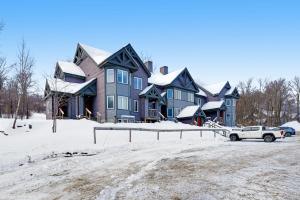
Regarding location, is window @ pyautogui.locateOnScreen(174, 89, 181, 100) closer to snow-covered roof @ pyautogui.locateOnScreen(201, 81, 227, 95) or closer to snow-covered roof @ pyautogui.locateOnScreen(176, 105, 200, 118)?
snow-covered roof @ pyautogui.locateOnScreen(176, 105, 200, 118)

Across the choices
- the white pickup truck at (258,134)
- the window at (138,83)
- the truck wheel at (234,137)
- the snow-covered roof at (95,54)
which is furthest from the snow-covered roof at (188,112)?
the white pickup truck at (258,134)

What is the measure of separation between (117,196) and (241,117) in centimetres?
7214

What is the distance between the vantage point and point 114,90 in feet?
109

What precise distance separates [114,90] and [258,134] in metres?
17.2

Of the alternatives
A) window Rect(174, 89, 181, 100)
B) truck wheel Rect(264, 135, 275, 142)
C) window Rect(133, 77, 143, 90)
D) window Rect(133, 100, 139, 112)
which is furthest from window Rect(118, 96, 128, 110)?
truck wheel Rect(264, 135, 275, 142)

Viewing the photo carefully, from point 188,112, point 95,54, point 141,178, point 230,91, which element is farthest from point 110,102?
point 230,91

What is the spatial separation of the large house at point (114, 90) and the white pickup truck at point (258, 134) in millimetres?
13831

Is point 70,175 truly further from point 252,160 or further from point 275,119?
point 275,119

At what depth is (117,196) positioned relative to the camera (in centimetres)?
652

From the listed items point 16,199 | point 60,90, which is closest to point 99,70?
point 60,90

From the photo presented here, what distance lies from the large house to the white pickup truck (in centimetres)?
1383

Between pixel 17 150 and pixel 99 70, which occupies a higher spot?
pixel 99 70

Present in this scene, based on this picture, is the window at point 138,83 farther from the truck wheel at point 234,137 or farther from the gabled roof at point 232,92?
the gabled roof at point 232,92

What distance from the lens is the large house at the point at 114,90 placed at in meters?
33.0
